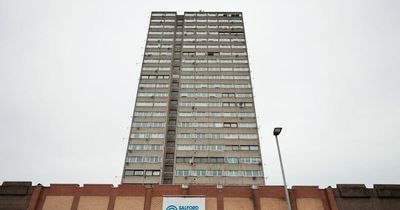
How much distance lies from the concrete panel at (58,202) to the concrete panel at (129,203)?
12.6ft

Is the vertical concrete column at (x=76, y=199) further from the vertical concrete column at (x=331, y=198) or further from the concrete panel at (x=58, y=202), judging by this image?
the vertical concrete column at (x=331, y=198)

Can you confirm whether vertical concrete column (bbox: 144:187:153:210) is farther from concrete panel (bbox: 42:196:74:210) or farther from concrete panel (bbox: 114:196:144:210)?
concrete panel (bbox: 42:196:74:210)

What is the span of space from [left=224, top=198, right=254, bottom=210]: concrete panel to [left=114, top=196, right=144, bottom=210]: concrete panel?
22.3ft

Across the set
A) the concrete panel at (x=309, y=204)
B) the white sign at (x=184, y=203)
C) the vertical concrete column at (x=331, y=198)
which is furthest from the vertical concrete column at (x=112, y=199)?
the vertical concrete column at (x=331, y=198)

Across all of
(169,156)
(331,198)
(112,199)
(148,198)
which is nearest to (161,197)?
(148,198)

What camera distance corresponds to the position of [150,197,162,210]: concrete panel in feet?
68.1

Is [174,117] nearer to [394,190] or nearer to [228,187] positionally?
[228,187]

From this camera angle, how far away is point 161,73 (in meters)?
65.3

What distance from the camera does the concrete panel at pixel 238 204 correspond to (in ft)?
68.5

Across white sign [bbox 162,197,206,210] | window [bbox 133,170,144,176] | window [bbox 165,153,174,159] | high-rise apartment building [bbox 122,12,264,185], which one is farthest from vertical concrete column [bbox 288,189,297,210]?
→ window [bbox 165,153,174,159]

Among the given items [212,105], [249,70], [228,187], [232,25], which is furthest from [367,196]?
[232,25]

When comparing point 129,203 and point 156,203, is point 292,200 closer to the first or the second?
point 156,203

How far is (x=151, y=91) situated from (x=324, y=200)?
4686 cm

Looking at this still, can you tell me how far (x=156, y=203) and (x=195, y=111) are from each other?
38.1 m
